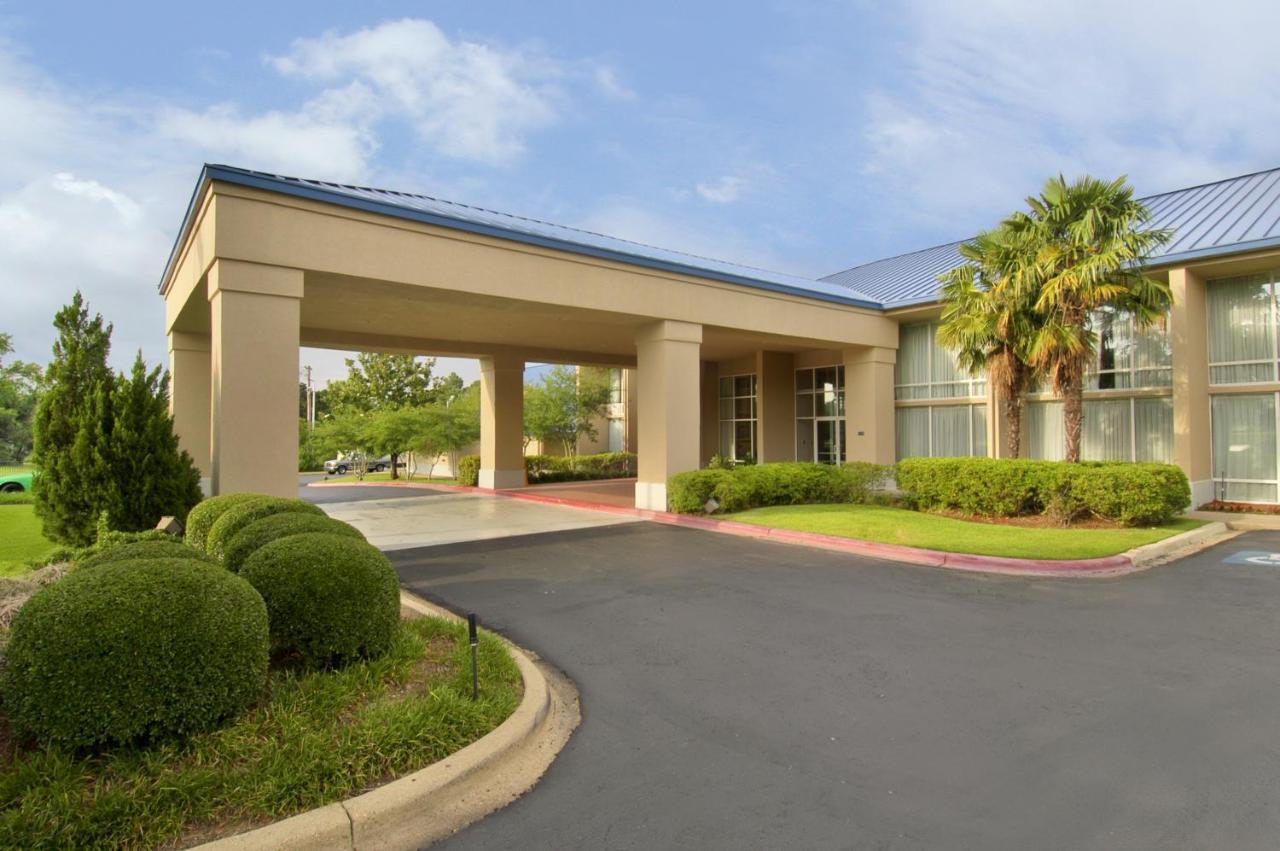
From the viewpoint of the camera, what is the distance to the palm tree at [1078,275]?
14320 mm

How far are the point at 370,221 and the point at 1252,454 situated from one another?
1916cm

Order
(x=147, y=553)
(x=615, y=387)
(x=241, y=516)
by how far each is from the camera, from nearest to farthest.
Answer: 1. (x=147, y=553)
2. (x=241, y=516)
3. (x=615, y=387)

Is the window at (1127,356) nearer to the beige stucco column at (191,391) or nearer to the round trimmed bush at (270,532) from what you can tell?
the round trimmed bush at (270,532)

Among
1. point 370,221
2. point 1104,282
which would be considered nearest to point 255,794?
→ point 370,221

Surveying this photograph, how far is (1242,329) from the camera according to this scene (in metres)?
16.0

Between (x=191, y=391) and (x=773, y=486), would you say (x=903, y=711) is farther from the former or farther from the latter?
(x=191, y=391)

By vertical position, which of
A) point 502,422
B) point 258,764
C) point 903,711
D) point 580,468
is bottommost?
point 903,711

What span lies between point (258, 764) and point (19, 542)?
1221 centimetres

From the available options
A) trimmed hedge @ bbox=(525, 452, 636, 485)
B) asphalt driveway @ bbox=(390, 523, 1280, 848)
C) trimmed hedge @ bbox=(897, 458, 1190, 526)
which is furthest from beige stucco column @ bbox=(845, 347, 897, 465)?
trimmed hedge @ bbox=(525, 452, 636, 485)

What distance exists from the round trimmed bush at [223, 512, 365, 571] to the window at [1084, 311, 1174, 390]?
17.9 metres

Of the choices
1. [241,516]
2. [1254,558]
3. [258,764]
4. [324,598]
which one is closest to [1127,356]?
[1254,558]

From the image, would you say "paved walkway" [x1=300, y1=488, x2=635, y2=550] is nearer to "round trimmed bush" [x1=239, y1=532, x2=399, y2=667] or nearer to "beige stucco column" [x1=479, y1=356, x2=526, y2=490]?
"beige stucco column" [x1=479, y1=356, x2=526, y2=490]

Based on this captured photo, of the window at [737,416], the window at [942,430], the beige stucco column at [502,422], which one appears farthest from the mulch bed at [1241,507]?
the beige stucco column at [502,422]

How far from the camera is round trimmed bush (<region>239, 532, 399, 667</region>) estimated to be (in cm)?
498
